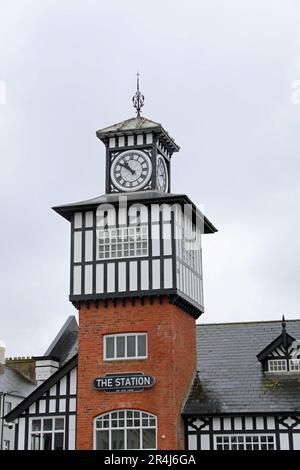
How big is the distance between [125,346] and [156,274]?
2433 millimetres

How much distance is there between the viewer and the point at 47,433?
2638cm

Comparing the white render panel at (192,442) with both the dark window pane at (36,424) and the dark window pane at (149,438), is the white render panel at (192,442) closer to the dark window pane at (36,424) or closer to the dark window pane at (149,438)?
the dark window pane at (149,438)

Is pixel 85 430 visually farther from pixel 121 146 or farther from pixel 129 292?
pixel 121 146

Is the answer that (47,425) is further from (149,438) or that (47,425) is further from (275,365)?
(275,365)

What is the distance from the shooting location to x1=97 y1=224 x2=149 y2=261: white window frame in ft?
84.7

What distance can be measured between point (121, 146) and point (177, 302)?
5.77 metres

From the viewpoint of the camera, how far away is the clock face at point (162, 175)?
27531 millimetres

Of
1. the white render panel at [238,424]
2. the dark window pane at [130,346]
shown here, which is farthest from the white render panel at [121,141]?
the white render panel at [238,424]

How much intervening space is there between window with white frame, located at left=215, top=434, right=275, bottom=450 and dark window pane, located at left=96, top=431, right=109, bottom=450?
336 cm

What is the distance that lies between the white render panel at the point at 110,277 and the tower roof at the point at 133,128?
4.63 meters

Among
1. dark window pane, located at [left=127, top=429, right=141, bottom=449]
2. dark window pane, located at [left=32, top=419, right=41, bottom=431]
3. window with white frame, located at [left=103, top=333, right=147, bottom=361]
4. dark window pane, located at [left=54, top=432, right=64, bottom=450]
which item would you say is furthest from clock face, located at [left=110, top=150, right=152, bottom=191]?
dark window pane, located at [left=54, top=432, right=64, bottom=450]
